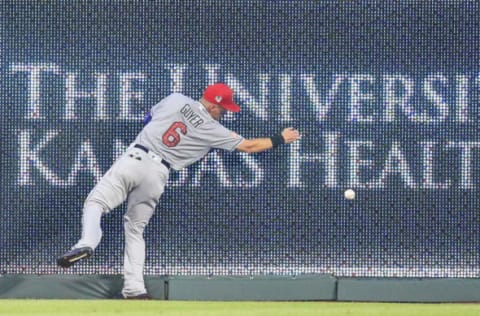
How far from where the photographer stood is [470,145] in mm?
8547

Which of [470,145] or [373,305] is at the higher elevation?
[470,145]

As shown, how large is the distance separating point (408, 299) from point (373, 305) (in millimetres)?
662

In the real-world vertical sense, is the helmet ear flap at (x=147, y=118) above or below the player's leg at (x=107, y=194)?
above

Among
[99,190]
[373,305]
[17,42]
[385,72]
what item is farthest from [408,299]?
[17,42]

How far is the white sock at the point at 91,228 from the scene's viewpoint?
7988mm

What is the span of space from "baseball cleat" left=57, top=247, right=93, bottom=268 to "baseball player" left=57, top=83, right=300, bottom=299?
35 cm

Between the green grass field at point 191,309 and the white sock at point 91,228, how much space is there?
0.50 metres

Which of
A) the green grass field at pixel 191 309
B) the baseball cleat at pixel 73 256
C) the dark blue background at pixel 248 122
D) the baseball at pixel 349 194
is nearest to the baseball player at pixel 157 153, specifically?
the dark blue background at pixel 248 122

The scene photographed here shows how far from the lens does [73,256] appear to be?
788 centimetres

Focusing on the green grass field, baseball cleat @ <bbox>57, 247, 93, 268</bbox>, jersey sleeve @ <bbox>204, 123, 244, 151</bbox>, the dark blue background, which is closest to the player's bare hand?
the dark blue background

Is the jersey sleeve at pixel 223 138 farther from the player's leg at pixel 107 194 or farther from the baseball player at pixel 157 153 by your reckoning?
the player's leg at pixel 107 194

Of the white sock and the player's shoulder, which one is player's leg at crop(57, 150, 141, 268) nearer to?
the white sock

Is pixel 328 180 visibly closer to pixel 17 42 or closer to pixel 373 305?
pixel 373 305

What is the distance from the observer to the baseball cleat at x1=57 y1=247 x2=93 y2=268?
7.86 meters
